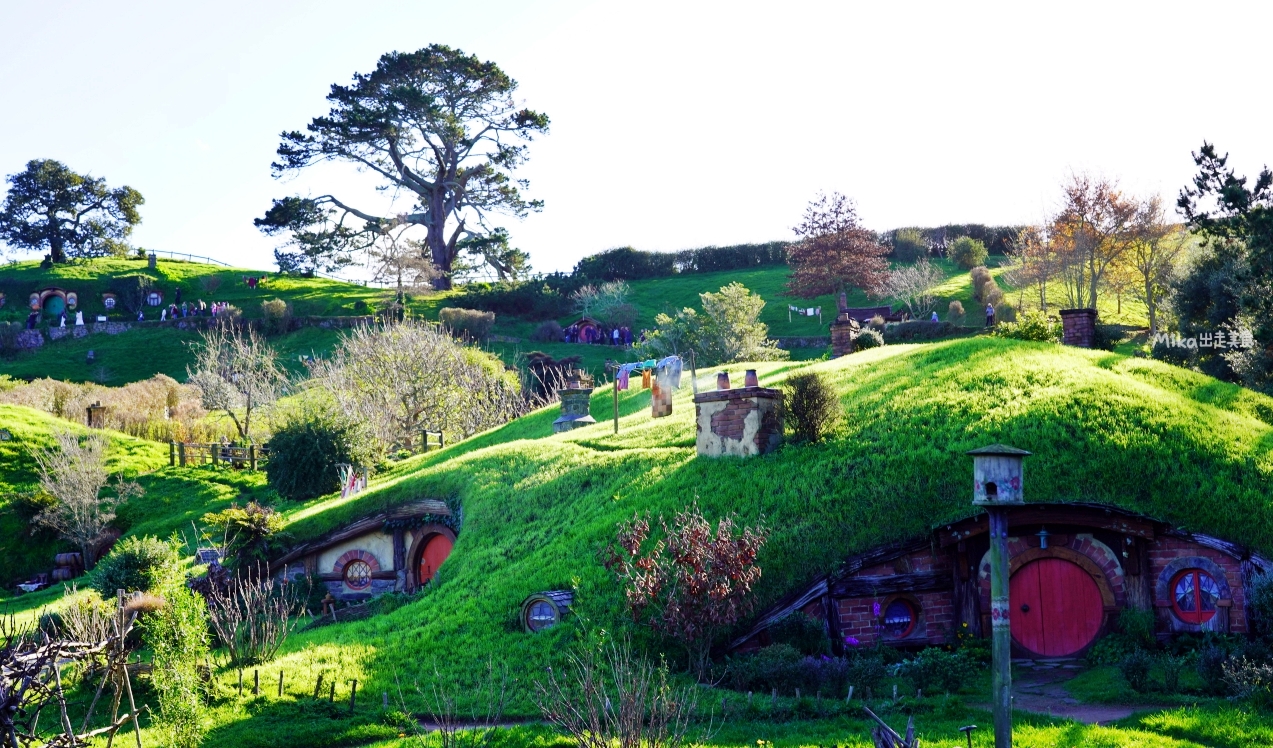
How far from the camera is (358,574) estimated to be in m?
28.1

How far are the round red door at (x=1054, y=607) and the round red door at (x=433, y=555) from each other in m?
13.3

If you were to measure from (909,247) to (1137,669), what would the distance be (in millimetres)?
66152

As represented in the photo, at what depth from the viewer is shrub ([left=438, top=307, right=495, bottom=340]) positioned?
220 feet

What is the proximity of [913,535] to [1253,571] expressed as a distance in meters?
5.36

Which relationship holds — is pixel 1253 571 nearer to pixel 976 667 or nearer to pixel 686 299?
pixel 976 667

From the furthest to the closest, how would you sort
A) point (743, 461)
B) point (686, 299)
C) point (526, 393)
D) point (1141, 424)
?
point (686, 299)
point (526, 393)
point (743, 461)
point (1141, 424)

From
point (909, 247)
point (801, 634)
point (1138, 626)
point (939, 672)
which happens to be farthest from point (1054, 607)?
point (909, 247)

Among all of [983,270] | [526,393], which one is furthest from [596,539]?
[983,270]

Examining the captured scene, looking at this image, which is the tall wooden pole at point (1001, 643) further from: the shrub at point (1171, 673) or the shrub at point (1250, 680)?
the shrub at point (1171, 673)

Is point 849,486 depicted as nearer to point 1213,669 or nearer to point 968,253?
point 1213,669

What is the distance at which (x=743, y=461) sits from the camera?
2341 centimetres

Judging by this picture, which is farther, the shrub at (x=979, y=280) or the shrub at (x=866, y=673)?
the shrub at (x=979, y=280)

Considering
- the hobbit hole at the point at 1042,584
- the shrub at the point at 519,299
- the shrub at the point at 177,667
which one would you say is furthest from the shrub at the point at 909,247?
the shrub at the point at 177,667

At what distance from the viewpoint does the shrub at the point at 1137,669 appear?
16794mm
